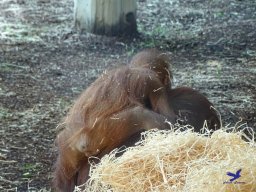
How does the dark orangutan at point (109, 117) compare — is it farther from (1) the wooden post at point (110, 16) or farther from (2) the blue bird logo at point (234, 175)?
(1) the wooden post at point (110, 16)

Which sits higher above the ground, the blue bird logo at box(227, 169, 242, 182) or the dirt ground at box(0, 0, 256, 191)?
the blue bird logo at box(227, 169, 242, 182)

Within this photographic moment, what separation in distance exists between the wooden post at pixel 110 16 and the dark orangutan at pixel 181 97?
111 inches

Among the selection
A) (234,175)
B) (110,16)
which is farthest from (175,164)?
(110,16)

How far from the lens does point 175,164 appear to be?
1943mm

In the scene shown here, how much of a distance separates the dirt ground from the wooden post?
4.3 inches

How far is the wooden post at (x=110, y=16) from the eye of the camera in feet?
17.5

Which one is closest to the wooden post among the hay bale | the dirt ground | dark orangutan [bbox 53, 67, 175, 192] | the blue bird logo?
the dirt ground

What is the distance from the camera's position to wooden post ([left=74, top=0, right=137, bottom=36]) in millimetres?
5336

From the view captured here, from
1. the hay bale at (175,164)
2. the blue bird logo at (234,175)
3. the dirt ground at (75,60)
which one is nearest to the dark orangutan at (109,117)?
the hay bale at (175,164)

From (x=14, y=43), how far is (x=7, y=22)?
552 millimetres

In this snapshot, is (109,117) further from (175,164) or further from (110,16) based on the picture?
(110,16)

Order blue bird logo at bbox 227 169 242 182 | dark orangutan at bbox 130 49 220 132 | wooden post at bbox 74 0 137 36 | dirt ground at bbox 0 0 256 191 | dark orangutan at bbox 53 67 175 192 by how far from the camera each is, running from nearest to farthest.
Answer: blue bird logo at bbox 227 169 242 182 < dark orangutan at bbox 53 67 175 192 < dark orangutan at bbox 130 49 220 132 < dirt ground at bbox 0 0 256 191 < wooden post at bbox 74 0 137 36

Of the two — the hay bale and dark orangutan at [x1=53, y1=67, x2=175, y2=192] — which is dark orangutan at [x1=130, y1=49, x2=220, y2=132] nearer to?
dark orangutan at [x1=53, y1=67, x2=175, y2=192]

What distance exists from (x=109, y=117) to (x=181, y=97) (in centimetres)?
40
